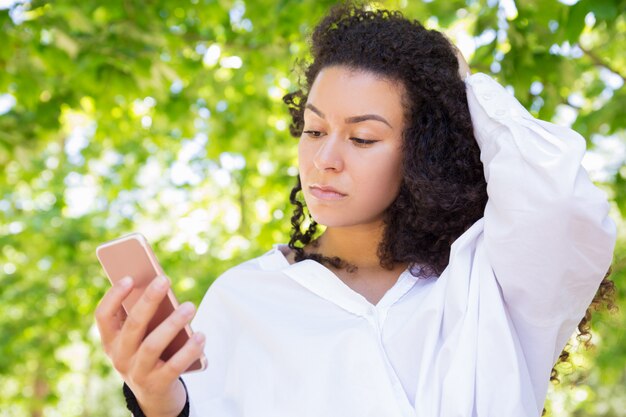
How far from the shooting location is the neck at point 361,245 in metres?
2.00

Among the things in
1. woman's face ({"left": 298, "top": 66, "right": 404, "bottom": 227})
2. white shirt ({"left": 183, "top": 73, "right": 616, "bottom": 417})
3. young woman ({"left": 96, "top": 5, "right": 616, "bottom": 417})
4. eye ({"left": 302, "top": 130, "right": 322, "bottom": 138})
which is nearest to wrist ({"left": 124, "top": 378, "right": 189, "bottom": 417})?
young woman ({"left": 96, "top": 5, "right": 616, "bottom": 417})

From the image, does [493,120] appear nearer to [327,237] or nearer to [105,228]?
[327,237]

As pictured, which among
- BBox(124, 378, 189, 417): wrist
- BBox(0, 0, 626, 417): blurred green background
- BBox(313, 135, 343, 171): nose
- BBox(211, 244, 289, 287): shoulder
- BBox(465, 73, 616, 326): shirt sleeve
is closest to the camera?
BBox(124, 378, 189, 417): wrist

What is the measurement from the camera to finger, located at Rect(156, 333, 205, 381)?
55.4 inches

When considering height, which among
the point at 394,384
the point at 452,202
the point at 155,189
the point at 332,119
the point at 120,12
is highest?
the point at 332,119

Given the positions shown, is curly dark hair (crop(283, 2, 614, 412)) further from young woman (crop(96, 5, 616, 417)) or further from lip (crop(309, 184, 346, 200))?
lip (crop(309, 184, 346, 200))

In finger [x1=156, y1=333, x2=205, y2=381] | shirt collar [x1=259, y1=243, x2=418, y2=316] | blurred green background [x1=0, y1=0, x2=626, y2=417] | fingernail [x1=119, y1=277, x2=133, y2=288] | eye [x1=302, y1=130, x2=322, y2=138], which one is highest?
eye [x1=302, y1=130, x2=322, y2=138]

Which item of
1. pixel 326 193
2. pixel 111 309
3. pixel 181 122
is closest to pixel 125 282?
pixel 111 309

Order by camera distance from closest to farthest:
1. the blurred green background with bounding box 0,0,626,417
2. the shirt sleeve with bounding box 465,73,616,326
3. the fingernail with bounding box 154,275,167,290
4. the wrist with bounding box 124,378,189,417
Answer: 1. the fingernail with bounding box 154,275,167,290
2. the wrist with bounding box 124,378,189,417
3. the shirt sleeve with bounding box 465,73,616,326
4. the blurred green background with bounding box 0,0,626,417

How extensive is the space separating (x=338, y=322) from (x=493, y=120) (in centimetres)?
53

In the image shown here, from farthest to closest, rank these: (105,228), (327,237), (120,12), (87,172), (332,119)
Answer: (87,172) < (105,228) < (120,12) < (327,237) < (332,119)

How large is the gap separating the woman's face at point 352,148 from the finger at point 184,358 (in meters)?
0.55

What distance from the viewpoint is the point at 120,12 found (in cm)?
463

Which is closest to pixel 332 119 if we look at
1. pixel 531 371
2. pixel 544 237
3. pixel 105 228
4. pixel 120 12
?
pixel 544 237
